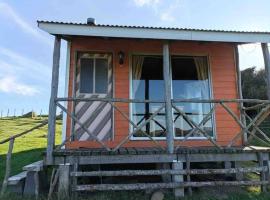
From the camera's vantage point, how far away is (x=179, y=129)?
7.00m

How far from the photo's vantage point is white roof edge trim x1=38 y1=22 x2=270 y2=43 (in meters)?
5.66

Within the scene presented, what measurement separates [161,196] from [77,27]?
12.0 feet

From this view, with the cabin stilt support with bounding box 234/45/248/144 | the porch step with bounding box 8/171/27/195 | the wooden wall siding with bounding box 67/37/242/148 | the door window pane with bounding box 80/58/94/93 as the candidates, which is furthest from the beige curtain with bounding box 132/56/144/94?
the porch step with bounding box 8/171/27/195

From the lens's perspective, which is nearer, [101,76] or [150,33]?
[150,33]

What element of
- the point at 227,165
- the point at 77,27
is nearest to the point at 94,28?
the point at 77,27

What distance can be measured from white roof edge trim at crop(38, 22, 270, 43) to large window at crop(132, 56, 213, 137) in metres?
1.32

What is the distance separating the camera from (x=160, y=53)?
7262 mm

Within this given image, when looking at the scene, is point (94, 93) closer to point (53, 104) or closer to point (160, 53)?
point (53, 104)

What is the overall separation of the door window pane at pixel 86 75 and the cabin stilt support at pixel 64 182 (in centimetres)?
217

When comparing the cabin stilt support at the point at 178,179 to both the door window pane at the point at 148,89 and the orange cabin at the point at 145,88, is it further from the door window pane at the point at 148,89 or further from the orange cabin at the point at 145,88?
the door window pane at the point at 148,89

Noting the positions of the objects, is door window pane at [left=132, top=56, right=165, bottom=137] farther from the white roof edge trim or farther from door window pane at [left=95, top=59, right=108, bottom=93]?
the white roof edge trim

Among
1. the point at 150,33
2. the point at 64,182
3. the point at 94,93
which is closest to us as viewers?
the point at 64,182

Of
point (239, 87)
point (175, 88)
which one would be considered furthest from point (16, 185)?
point (239, 87)

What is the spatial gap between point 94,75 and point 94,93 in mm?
453
